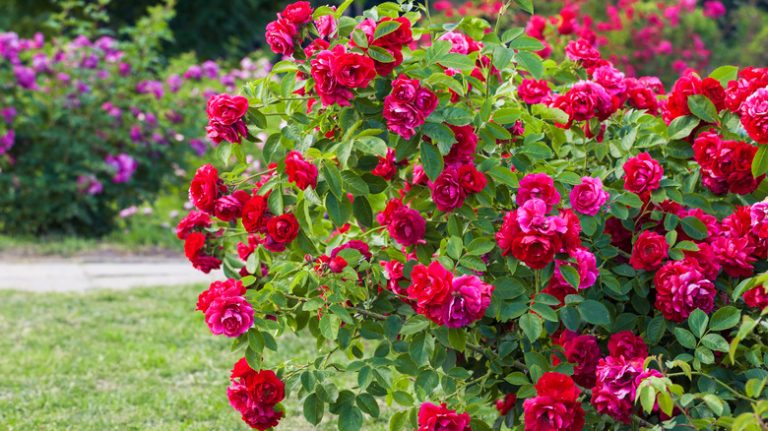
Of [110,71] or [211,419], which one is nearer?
[211,419]

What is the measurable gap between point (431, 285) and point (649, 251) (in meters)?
0.67

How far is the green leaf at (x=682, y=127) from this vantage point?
107 inches

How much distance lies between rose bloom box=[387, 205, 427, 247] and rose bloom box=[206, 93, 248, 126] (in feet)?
1.62

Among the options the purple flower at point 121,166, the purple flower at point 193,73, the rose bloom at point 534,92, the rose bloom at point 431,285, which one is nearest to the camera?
the rose bloom at point 431,285

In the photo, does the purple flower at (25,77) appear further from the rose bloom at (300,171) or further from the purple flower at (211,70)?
the rose bloom at (300,171)

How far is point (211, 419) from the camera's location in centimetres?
385

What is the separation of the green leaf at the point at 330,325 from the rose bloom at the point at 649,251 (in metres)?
0.79

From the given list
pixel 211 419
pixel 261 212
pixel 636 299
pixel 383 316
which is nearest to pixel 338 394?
pixel 383 316

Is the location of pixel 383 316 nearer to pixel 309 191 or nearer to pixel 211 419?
pixel 309 191

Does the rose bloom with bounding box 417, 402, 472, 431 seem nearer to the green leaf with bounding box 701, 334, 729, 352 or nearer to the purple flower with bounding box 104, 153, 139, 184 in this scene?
the green leaf with bounding box 701, 334, 729, 352

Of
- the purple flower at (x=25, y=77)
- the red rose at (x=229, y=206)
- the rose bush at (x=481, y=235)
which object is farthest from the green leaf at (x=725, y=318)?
the purple flower at (x=25, y=77)

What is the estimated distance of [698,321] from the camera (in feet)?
7.78

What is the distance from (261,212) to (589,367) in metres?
0.95

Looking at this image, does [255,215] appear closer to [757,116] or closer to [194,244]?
[194,244]
